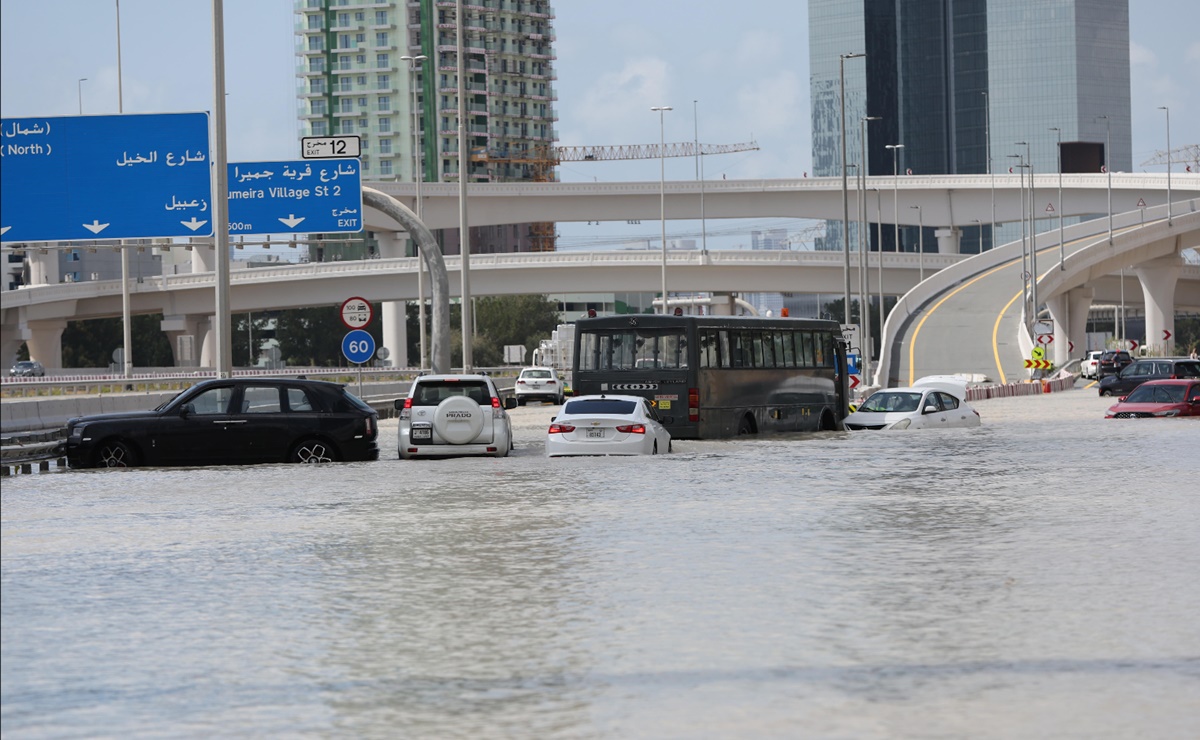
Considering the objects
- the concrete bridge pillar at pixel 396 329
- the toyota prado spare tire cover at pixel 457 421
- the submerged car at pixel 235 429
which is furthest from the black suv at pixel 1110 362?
the submerged car at pixel 235 429

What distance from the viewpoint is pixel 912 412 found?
118 feet

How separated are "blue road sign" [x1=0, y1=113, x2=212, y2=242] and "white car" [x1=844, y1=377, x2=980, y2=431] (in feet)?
48.9

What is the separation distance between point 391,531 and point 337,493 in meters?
4.04

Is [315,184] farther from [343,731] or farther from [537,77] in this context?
[537,77]

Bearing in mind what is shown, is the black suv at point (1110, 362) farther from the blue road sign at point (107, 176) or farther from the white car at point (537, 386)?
the blue road sign at point (107, 176)

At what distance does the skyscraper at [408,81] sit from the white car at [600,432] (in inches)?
5992

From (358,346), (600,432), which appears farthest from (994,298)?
(600,432)

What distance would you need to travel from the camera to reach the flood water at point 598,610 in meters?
7.80

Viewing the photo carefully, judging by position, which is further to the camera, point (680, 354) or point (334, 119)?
point (334, 119)

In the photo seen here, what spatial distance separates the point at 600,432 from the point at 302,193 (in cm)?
1931

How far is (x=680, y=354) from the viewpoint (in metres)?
32.0

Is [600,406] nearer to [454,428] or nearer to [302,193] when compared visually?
[454,428]

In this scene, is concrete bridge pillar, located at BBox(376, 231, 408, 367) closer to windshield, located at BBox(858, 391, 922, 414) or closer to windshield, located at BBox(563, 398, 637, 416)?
windshield, located at BBox(858, 391, 922, 414)

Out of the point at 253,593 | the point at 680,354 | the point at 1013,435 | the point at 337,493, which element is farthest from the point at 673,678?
the point at 1013,435
